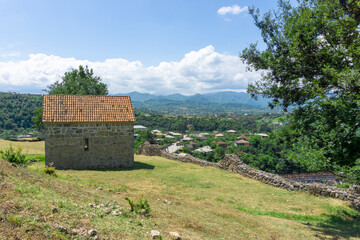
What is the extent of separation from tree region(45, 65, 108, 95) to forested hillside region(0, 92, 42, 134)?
51260 mm

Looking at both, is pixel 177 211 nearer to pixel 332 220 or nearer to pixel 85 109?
pixel 332 220

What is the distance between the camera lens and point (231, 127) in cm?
14662

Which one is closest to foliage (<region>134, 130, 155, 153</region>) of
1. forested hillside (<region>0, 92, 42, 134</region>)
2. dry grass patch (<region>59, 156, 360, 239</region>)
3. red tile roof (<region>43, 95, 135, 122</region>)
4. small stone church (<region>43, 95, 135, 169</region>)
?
red tile roof (<region>43, 95, 135, 122</region>)

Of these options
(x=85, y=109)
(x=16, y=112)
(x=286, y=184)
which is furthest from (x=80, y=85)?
(x=16, y=112)

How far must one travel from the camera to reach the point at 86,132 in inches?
663

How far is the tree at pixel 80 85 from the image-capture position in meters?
32.3

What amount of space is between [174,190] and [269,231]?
17.5ft

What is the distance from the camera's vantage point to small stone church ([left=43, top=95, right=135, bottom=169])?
53.0 feet

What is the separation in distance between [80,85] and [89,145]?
1888 cm

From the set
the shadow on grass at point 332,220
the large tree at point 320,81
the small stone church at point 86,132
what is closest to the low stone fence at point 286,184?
the shadow on grass at point 332,220

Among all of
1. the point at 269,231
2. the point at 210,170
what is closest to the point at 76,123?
the point at 210,170

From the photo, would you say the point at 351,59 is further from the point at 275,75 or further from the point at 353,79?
the point at 275,75

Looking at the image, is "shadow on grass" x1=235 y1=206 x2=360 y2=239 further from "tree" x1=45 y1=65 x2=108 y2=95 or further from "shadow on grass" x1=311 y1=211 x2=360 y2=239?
"tree" x1=45 y1=65 x2=108 y2=95

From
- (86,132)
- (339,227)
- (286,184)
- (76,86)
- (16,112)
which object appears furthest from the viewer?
(16,112)
